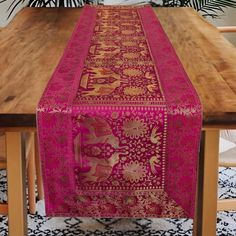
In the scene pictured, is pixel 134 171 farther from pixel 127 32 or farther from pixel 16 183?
pixel 127 32

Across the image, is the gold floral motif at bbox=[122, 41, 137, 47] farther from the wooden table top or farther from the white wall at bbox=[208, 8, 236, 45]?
the white wall at bbox=[208, 8, 236, 45]

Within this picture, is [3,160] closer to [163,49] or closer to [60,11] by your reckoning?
[163,49]

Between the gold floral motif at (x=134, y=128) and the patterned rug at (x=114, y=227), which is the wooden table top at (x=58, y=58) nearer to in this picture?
the gold floral motif at (x=134, y=128)

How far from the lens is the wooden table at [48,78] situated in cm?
112

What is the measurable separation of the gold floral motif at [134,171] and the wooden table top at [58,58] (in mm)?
173

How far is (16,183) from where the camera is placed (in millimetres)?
1227

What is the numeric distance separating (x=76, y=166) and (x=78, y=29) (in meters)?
1.01

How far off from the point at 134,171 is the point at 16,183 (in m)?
0.29

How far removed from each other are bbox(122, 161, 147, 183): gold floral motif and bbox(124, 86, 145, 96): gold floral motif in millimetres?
170

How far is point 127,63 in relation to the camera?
5.02ft

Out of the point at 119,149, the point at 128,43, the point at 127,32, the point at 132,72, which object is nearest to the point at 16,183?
the point at 119,149

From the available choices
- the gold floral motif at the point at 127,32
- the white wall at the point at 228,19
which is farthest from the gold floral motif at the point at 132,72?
the white wall at the point at 228,19

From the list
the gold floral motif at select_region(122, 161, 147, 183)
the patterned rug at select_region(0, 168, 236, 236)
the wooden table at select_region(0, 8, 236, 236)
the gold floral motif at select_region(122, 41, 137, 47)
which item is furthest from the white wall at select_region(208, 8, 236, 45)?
the gold floral motif at select_region(122, 161, 147, 183)

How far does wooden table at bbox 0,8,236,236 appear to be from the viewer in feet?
3.67
